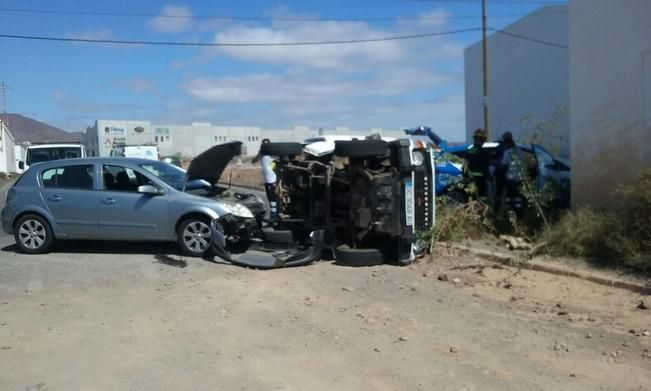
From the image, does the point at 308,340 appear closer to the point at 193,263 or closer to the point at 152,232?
the point at 193,263

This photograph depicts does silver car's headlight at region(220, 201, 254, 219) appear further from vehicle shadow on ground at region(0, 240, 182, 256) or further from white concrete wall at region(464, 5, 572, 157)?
white concrete wall at region(464, 5, 572, 157)

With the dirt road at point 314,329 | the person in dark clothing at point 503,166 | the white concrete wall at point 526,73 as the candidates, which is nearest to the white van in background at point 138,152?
the white concrete wall at point 526,73

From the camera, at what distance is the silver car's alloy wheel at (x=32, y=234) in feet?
31.5

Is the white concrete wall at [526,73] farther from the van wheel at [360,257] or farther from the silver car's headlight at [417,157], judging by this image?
the van wheel at [360,257]

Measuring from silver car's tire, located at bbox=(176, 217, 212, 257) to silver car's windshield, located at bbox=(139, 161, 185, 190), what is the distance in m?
0.72

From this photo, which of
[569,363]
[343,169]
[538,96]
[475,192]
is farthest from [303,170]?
[538,96]

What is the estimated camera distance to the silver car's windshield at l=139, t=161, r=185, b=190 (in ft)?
32.1

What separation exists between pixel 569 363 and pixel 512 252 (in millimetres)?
4203

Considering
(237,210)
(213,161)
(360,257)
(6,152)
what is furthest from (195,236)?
(6,152)

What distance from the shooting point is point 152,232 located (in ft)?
30.8

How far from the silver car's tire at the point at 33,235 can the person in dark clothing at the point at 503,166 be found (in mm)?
7438

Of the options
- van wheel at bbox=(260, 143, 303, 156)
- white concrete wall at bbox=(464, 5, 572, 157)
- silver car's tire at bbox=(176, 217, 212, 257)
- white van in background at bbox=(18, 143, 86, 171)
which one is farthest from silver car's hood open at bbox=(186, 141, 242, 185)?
white concrete wall at bbox=(464, 5, 572, 157)

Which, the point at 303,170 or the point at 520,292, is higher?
the point at 303,170

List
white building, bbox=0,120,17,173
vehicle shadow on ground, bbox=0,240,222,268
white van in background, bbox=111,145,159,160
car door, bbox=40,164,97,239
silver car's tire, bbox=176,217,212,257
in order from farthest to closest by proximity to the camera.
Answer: white building, bbox=0,120,17,173, white van in background, bbox=111,145,159,160, car door, bbox=40,164,97,239, silver car's tire, bbox=176,217,212,257, vehicle shadow on ground, bbox=0,240,222,268
